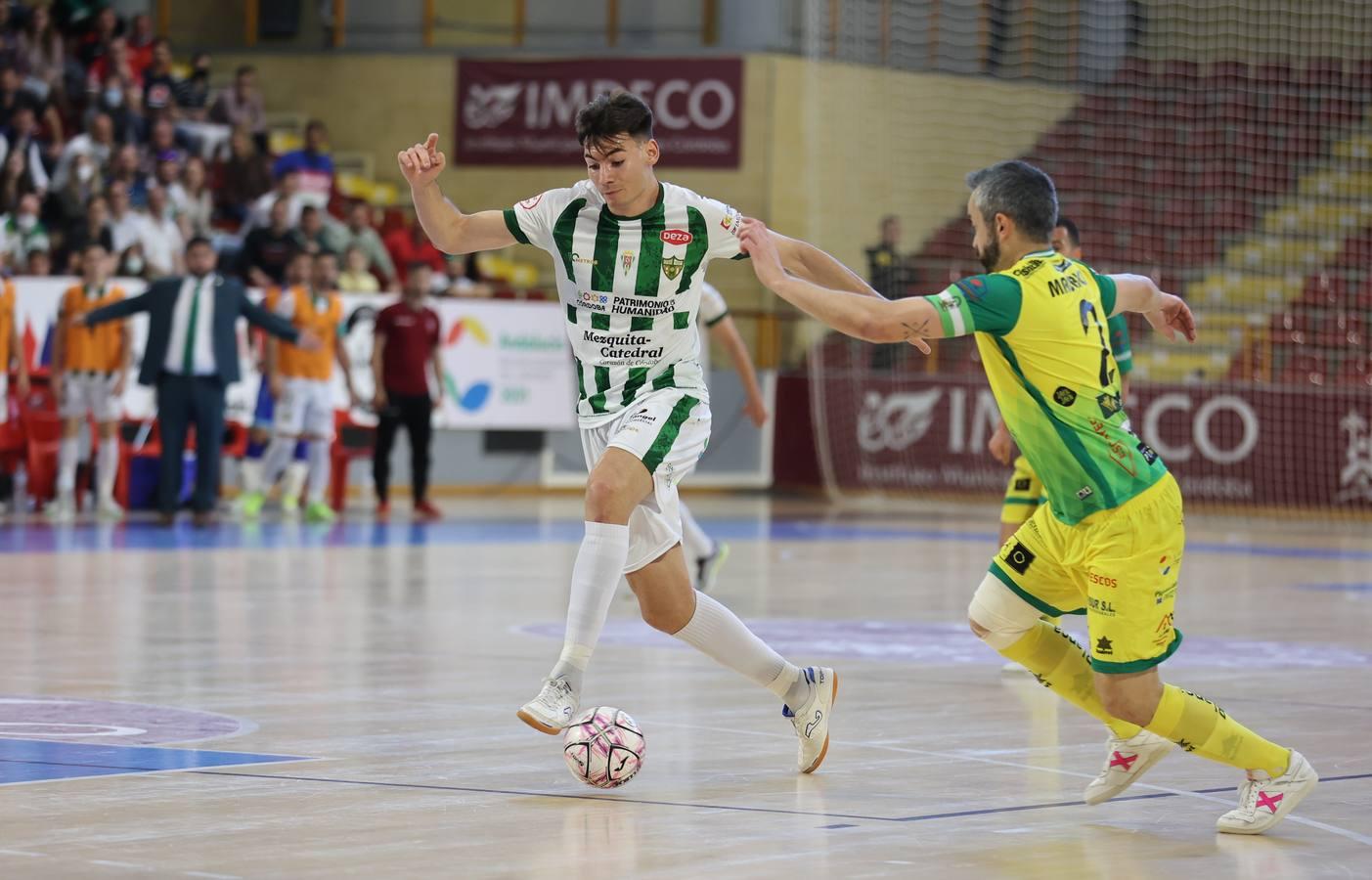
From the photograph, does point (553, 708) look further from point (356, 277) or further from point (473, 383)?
point (473, 383)

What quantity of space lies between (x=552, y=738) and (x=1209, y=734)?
8.25 feet

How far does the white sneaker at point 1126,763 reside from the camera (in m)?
6.09

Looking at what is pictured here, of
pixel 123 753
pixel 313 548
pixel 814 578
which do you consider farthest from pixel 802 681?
pixel 313 548

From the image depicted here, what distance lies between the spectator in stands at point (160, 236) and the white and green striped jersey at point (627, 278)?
48.5 feet

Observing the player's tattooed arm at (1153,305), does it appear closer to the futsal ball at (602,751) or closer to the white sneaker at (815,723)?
the white sneaker at (815,723)

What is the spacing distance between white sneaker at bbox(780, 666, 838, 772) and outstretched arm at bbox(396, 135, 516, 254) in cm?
178

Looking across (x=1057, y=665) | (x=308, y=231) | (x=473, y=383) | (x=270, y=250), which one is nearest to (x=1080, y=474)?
(x=1057, y=665)

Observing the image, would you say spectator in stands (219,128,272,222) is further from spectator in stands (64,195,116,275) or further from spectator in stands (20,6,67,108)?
spectator in stands (64,195,116,275)

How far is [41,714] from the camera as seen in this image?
7.54m

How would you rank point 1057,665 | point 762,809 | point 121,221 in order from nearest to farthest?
point 762,809 → point 1057,665 → point 121,221

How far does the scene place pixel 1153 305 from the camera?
6516mm

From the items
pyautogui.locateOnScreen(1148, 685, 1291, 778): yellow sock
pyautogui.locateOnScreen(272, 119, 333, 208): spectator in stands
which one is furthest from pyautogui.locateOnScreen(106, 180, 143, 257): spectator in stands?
pyautogui.locateOnScreen(1148, 685, 1291, 778): yellow sock

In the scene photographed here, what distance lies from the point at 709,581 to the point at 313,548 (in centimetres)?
382

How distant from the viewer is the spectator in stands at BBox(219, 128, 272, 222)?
77.9 feet
